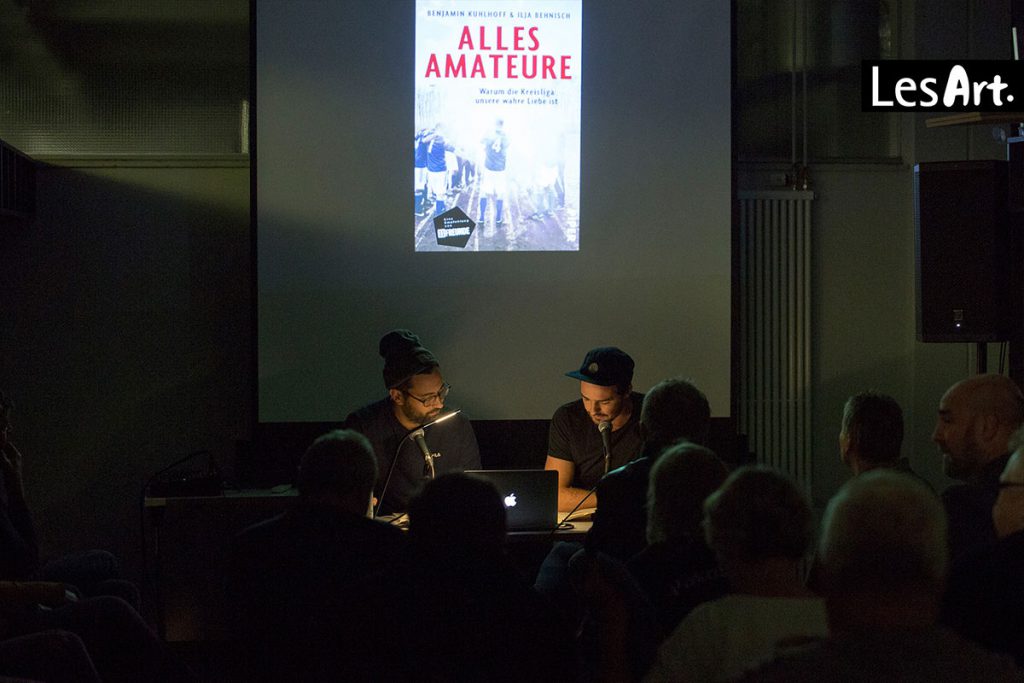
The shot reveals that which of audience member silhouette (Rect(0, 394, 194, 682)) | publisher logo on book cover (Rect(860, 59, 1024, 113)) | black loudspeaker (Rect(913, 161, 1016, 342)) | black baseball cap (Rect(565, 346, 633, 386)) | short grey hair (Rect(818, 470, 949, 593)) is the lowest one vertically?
audience member silhouette (Rect(0, 394, 194, 682))

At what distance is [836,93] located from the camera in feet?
17.1

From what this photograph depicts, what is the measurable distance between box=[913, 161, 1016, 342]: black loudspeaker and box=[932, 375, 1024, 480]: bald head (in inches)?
58.8

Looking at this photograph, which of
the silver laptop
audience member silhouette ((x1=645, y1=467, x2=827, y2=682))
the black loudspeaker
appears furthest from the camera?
the black loudspeaker

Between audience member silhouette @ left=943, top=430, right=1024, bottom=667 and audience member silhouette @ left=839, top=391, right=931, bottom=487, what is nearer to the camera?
audience member silhouette @ left=943, top=430, right=1024, bottom=667

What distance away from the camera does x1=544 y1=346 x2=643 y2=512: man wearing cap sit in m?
3.78

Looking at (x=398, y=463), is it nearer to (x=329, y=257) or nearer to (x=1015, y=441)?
(x=329, y=257)

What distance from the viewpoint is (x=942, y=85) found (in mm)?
2957

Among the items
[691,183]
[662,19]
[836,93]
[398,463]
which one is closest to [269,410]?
[398,463]

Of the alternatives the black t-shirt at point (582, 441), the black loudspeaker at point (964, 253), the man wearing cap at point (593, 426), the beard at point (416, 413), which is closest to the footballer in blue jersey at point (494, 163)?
the man wearing cap at point (593, 426)

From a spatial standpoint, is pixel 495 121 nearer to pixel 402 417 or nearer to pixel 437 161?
pixel 437 161

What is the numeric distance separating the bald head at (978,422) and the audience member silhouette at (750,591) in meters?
1.26

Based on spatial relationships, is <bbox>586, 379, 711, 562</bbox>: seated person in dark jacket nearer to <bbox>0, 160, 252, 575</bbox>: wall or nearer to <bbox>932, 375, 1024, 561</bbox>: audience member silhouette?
<bbox>932, 375, 1024, 561</bbox>: audience member silhouette

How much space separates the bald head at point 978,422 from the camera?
2775mm

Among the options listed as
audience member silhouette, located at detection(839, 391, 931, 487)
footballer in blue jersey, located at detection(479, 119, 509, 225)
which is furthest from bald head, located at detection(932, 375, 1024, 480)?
footballer in blue jersey, located at detection(479, 119, 509, 225)
